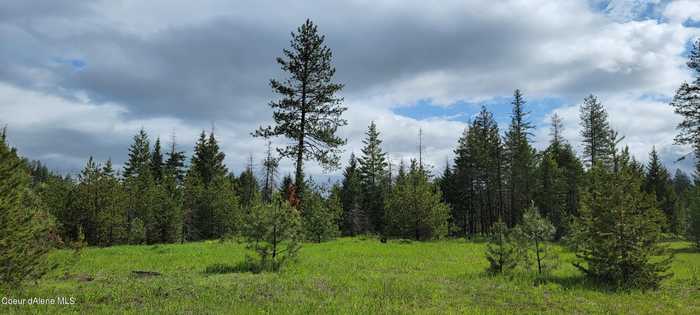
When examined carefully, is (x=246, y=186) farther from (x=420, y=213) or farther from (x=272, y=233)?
(x=272, y=233)

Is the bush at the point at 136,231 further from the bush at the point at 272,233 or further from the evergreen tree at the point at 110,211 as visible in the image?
the bush at the point at 272,233

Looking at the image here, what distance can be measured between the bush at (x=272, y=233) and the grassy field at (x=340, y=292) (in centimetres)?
84

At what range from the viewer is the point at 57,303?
9.45 m

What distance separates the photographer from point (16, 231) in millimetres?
10125

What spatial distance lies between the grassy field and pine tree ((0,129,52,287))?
0.52m

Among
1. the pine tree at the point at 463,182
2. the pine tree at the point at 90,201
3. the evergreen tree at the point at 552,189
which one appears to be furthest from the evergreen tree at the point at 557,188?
the pine tree at the point at 90,201

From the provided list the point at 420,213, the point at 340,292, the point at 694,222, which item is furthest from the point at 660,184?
the point at 340,292

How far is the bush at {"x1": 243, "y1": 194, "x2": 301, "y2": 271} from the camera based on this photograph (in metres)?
15.9

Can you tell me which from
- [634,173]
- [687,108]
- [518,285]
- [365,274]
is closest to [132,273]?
[365,274]

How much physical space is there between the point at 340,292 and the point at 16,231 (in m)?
8.01

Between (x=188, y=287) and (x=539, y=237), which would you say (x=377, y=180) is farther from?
(x=188, y=287)

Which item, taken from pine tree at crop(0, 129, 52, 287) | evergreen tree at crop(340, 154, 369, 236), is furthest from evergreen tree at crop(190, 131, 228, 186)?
pine tree at crop(0, 129, 52, 287)

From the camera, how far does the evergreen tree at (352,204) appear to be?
56.7m

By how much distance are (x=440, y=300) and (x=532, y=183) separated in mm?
43920
